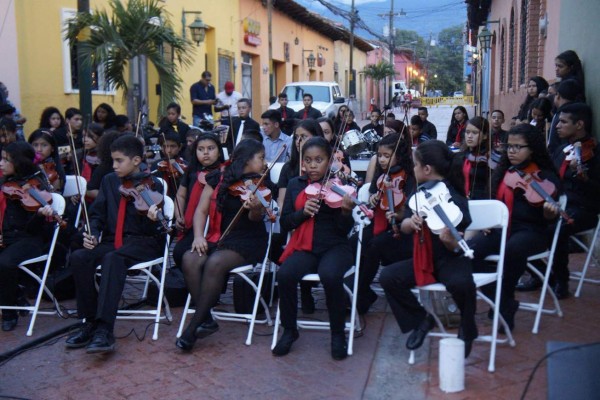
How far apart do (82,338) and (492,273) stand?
2722 millimetres

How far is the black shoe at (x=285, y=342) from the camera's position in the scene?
15.5ft

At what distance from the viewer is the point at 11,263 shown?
5289mm

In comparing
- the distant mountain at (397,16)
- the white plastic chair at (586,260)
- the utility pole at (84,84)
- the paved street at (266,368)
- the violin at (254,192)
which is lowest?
the paved street at (266,368)

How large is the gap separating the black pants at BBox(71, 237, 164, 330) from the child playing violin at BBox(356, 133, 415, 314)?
1531mm

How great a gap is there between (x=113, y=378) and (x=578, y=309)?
341 centimetres

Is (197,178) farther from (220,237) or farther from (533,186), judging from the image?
(533,186)

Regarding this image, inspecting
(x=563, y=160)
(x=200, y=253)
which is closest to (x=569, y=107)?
(x=563, y=160)

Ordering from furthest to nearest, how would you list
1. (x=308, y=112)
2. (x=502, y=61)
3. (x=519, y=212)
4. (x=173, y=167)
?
(x=502, y=61) < (x=308, y=112) < (x=173, y=167) < (x=519, y=212)

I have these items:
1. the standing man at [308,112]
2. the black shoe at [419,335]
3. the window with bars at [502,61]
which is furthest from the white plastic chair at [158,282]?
the window with bars at [502,61]

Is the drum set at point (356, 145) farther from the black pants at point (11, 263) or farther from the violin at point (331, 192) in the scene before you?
the black pants at point (11, 263)

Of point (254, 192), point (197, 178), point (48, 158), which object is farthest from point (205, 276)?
point (48, 158)

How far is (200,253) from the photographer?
5.05 m

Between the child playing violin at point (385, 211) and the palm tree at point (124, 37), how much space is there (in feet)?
17.0

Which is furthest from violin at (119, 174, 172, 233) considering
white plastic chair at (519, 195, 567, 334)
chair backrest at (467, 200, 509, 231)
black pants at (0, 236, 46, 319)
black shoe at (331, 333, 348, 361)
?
white plastic chair at (519, 195, 567, 334)
